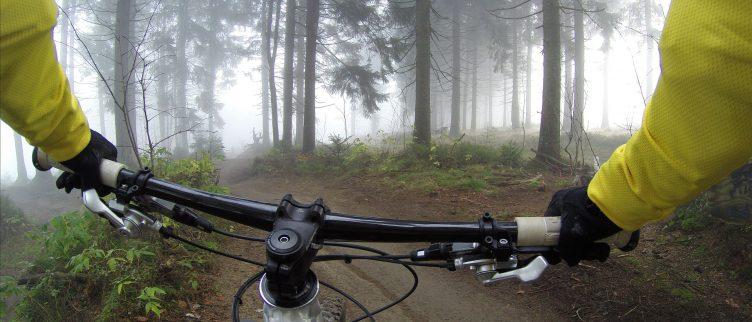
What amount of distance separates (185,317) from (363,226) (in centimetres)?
354

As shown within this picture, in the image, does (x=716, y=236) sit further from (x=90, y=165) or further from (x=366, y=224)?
(x=90, y=165)

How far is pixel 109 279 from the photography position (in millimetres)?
4539

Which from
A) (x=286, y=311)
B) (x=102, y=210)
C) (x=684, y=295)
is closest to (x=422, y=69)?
(x=684, y=295)

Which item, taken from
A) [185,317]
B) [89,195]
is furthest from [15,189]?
[89,195]

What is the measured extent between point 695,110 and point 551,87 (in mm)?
11787

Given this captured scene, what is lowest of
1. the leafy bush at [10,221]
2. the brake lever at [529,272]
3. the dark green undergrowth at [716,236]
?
the leafy bush at [10,221]

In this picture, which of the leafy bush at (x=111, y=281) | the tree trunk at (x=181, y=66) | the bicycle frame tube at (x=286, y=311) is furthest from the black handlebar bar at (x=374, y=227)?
the tree trunk at (x=181, y=66)

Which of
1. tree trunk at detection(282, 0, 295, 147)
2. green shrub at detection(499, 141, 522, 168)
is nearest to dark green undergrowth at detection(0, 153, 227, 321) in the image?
green shrub at detection(499, 141, 522, 168)

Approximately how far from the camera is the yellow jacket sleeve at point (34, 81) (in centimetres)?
101

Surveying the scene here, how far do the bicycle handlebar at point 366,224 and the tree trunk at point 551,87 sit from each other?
35.8 ft

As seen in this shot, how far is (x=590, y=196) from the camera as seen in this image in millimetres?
1332

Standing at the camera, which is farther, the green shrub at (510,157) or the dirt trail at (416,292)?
the green shrub at (510,157)

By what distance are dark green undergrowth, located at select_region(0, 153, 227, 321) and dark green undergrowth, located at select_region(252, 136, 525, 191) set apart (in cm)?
605

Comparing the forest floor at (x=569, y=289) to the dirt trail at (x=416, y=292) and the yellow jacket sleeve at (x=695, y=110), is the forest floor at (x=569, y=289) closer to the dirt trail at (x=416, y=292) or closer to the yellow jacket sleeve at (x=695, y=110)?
the dirt trail at (x=416, y=292)
